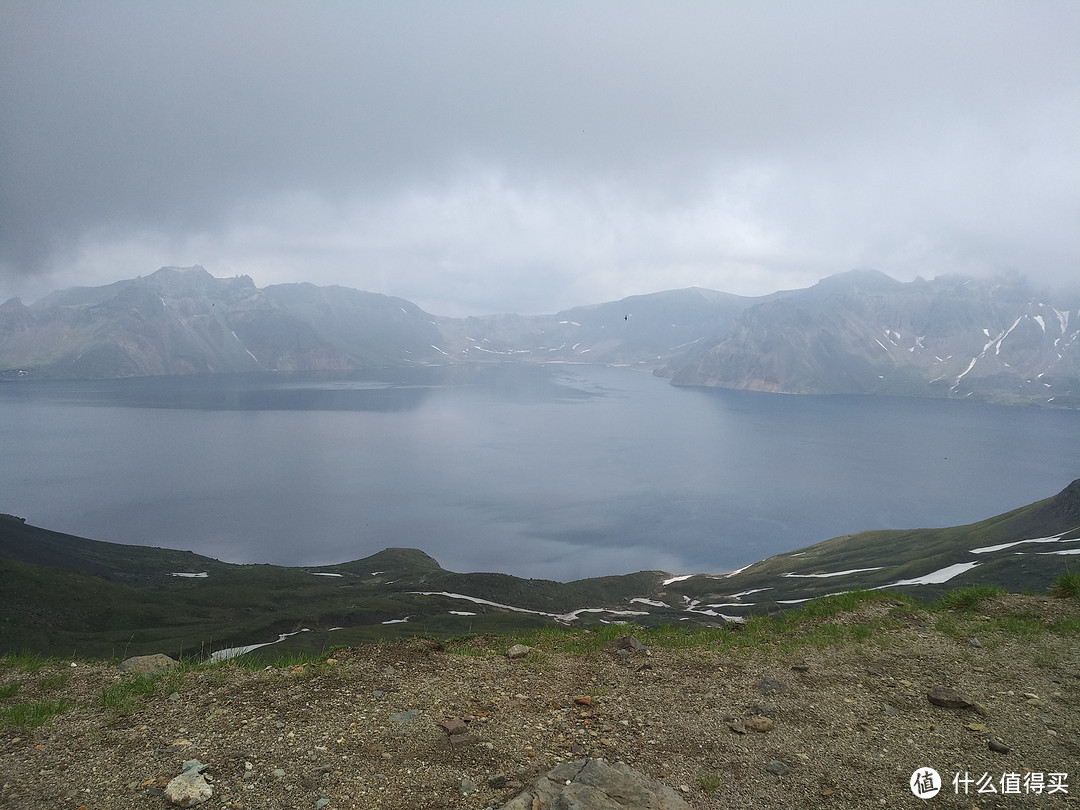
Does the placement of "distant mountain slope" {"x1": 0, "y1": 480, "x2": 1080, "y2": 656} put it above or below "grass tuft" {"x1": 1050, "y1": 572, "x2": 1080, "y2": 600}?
below

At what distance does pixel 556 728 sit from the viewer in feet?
24.7

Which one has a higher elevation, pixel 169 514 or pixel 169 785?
pixel 169 785

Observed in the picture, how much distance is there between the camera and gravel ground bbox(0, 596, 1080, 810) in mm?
6109

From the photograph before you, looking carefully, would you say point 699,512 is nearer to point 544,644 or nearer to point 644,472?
point 644,472

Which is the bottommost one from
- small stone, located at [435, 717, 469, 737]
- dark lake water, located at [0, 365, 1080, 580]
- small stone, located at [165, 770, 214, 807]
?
dark lake water, located at [0, 365, 1080, 580]

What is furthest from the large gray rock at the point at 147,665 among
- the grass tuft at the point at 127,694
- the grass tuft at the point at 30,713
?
the grass tuft at the point at 30,713

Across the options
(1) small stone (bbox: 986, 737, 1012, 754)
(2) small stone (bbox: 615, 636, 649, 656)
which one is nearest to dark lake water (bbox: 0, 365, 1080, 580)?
(2) small stone (bbox: 615, 636, 649, 656)

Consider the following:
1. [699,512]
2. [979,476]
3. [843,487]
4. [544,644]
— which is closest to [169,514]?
[699,512]

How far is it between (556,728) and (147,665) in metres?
7.84

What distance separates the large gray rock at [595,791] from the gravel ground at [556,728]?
0.45 m

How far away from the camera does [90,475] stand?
152000 millimetres

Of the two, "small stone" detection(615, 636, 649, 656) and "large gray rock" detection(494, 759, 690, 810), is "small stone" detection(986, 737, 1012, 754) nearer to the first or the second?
"large gray rock" detection(494, 759, 690, 810)

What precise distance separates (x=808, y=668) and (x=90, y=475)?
634ft

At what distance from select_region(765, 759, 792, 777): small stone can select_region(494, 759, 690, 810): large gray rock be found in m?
1.52
